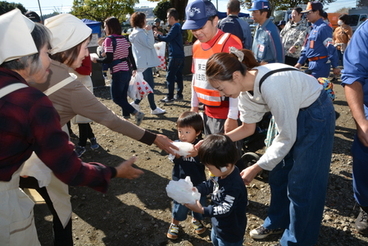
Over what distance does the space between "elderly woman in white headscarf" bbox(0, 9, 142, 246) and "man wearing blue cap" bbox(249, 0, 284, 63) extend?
12.3ft

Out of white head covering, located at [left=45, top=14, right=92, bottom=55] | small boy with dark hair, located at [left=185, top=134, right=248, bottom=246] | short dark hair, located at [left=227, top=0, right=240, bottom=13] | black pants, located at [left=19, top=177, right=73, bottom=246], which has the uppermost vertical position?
short dark hair, located at [left=227, top=0, right=240, bottom=13]

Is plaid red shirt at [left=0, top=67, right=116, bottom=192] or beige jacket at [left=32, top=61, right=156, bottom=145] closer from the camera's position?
plaid red shirt at [left=0, top=67, right=116, bottom=192]

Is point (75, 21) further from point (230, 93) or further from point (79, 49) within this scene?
point (230, 93)

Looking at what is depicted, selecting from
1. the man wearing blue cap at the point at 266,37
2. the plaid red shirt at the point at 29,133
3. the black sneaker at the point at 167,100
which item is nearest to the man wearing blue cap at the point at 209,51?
the plaid red shirt at the point at 29,133

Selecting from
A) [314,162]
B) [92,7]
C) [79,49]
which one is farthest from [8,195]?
[92,7]

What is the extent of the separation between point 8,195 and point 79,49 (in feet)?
4.15

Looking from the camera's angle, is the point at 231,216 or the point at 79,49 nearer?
the point at 231,216

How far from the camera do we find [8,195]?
5.13 ft

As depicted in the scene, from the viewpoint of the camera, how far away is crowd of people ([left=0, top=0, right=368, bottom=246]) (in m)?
1.46

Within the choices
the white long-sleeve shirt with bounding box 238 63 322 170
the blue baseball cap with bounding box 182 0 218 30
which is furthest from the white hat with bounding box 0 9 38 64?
the blue baseball cap with bounding box 182 0 218 30

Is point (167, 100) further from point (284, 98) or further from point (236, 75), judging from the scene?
point (284, 98)

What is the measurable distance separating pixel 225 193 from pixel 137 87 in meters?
4.58

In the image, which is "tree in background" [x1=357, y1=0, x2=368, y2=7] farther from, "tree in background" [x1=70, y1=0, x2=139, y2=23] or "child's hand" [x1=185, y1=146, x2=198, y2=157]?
"child's hand" [x1=185, y1=146, x2=198, y2=157]

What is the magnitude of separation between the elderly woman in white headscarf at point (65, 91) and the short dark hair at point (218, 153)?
85cm
